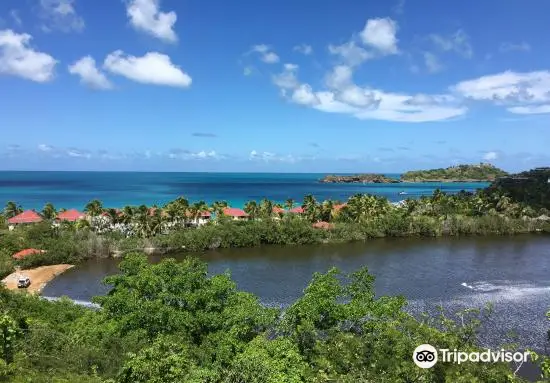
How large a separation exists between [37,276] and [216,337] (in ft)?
100

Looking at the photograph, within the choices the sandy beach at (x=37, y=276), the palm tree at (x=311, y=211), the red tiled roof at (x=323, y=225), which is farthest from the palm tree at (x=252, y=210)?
the sandy beach at (x=37, y=276)

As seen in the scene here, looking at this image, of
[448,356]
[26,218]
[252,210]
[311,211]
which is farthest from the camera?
[252,210]

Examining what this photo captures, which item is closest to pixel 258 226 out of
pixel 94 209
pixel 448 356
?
pixel 94 209

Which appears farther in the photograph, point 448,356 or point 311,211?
point 311,211

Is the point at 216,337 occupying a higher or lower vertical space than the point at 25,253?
higher

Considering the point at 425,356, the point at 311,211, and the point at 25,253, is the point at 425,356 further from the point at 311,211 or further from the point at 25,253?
the point at 311,211

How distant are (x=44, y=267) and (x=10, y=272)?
3389 mm

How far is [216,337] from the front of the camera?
16844mm

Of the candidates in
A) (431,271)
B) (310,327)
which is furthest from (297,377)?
(431,271)

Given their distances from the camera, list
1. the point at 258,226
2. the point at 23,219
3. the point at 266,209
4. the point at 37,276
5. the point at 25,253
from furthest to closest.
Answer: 1. the point at 266,209
2. the point at 23,219
3. the point at 258,226
4. the point at 25,253
5. the point at 37,276

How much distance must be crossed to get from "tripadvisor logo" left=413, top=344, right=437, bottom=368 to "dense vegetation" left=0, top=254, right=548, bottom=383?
26 cm

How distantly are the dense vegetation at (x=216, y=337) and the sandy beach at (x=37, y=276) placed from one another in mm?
16034

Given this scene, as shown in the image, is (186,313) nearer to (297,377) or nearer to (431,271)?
(297,377)

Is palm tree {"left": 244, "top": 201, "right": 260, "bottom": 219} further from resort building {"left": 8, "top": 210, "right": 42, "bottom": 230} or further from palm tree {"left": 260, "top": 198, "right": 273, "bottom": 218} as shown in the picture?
resort building {"left": 8, "top": 210, "right": 42, "bottom": 230}
